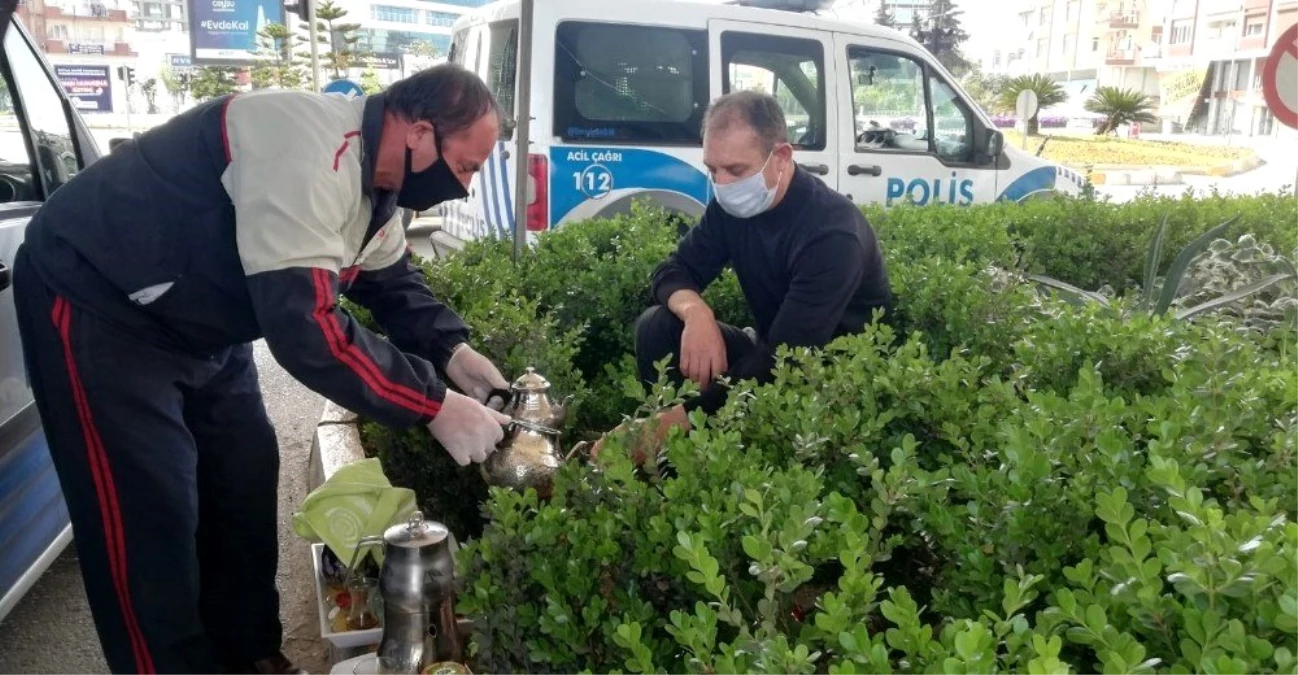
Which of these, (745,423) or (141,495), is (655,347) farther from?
(141,495)

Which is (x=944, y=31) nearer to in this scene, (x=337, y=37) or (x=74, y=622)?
(x=337, y=37)

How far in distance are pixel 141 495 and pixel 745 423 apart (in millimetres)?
1470

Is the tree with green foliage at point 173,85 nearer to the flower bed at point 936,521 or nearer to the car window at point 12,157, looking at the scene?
the car window at point 12,157

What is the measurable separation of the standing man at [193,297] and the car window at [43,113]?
155 cm

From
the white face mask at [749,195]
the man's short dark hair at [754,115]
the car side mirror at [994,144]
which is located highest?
the man's short dark hair at [754,115]

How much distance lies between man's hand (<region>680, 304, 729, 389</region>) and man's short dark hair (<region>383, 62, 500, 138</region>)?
1.35m

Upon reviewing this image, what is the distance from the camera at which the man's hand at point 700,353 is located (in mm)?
3535

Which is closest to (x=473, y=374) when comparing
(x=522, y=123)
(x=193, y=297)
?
(x=193, y=297)

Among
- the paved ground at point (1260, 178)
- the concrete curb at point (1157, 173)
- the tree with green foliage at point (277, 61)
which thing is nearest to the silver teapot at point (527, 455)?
the paved ground at point (1260, 178)

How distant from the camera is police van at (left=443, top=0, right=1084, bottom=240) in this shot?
22.1ft

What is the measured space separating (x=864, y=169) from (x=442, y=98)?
5.76 meters

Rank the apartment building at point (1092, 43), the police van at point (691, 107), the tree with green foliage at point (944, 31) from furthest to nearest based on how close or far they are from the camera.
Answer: the apartment building at point (1092, 43) < the tree with green foliage at point (944, 31) < the police van at point (691, 107)

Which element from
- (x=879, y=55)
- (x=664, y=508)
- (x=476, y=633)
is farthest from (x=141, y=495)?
(x=879, y=55)

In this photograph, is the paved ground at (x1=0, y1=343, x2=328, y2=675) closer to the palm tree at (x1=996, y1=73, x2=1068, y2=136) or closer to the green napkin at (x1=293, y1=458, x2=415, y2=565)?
the green napkin at (x1=293, y1=458, x2=415, y2=565)
